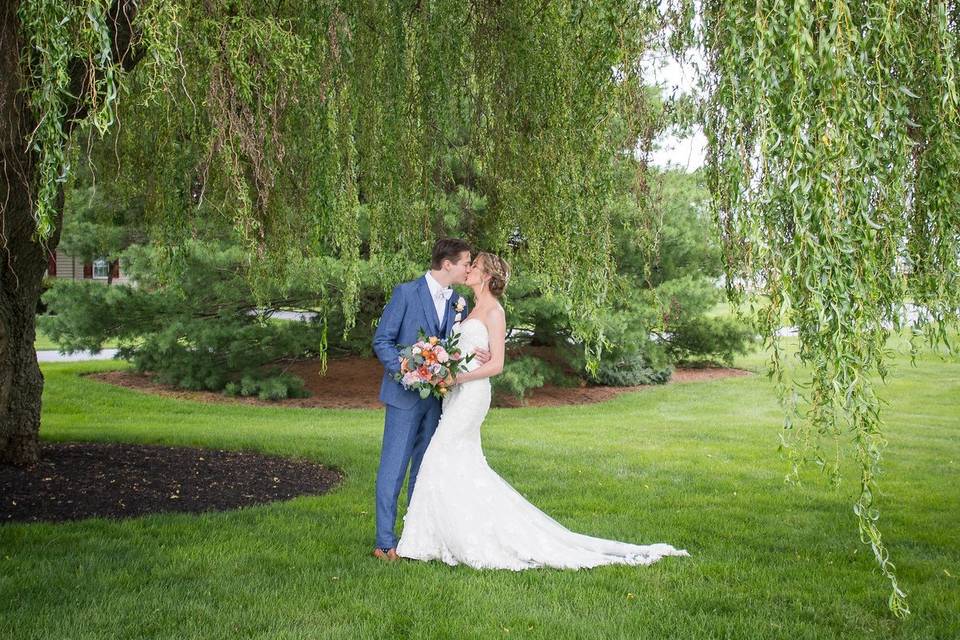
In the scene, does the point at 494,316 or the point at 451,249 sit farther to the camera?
the point at 494,316

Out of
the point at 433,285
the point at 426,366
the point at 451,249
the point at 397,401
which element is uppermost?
the point at 451,249

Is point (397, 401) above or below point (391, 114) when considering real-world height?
below

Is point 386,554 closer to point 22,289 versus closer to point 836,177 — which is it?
point 836,177

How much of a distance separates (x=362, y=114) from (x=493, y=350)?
1.47 metres

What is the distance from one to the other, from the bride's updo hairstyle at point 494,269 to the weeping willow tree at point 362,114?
0.25m

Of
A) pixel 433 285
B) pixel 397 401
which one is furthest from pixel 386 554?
pixel 433 285

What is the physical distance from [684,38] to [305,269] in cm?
637

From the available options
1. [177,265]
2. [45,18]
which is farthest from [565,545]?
[45,18]

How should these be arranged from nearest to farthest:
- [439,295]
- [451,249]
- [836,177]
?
[836,177] < [451,249] < [439,295]

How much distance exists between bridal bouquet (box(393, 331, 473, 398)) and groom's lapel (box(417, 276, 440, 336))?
20 centimetres

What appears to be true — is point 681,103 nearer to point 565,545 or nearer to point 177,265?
point 565,545

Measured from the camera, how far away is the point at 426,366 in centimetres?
446

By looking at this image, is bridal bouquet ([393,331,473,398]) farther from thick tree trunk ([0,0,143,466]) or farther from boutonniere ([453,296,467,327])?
thick tree trunk ([0,0,143,466])

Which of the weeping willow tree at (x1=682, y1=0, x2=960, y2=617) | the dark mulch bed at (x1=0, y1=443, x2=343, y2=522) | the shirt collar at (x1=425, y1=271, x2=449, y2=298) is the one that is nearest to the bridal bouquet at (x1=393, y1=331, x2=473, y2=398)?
the shirt collar at (x1=425, y1=271, x2=449, y2=298)
